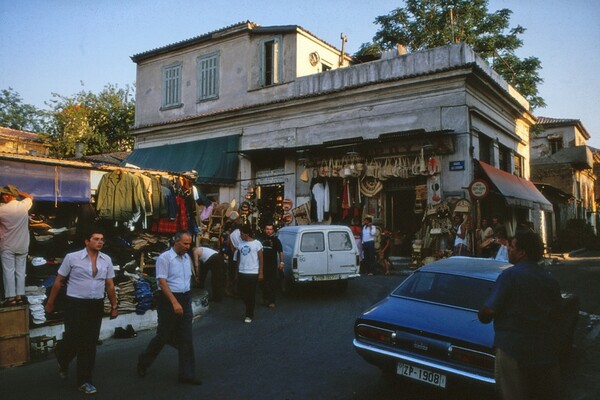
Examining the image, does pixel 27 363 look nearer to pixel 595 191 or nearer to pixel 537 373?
pixel 537 373

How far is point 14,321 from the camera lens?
672 cm

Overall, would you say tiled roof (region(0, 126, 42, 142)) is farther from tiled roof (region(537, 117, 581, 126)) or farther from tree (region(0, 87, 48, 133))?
tiled roof (region(537, 117, 581, 126))

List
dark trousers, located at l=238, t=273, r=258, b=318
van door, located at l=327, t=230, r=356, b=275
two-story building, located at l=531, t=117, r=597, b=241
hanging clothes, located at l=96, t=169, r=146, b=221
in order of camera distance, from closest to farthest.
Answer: dark trousers, located at l=238, t=273, r=258, b=318, hanging clothes, located at l=96, t=169, r=146, b=221, van door, located at l=327, t=230, r=356, b=275, two-story building, located at l=531, t=117, r=597, b=241

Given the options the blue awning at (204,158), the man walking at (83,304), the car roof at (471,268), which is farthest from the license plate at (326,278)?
the blue awning at (204,158)

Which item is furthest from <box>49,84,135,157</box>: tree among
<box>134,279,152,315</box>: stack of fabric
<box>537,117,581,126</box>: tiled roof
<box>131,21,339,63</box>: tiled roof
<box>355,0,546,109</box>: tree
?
<box>537,117,581,126</box>: tiled roof

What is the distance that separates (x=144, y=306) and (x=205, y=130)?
46.9 feet

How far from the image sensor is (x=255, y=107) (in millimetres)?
20000

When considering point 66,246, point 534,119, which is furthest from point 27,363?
point 534,119

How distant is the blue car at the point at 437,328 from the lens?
445 cm

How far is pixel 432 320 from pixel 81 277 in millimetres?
4070

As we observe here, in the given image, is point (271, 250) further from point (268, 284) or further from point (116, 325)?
point (116, 325)

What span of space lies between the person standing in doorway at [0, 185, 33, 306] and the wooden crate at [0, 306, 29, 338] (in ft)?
2.35

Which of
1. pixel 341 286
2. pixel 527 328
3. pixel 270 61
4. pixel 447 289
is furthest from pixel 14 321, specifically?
pixel 270 61

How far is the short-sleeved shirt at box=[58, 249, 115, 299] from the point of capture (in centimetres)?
534
